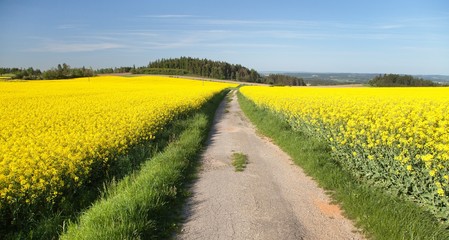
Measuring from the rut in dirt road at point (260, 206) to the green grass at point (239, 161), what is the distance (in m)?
0.14

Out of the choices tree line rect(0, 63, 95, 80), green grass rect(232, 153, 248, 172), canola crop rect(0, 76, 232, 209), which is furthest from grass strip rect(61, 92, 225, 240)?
tree line rect(0, 63, 95, 80)

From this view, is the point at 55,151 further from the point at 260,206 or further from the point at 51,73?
the point at 51,73

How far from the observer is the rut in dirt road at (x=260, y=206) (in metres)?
4.63

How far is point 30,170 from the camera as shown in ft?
19.1

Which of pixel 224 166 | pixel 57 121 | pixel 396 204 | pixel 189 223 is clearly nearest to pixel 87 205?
pixel 189 223

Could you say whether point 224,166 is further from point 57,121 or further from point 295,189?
point 57,121

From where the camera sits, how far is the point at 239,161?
8.61 metres

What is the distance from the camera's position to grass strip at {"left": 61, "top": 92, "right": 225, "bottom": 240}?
14.1ft

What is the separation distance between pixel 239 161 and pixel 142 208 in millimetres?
4083

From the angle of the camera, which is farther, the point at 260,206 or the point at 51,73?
the point at 51,73

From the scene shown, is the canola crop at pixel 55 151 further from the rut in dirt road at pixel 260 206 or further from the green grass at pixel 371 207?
the green grass at pixel 371 207

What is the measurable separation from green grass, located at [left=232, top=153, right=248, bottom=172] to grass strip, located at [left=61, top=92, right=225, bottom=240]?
1.15 meters

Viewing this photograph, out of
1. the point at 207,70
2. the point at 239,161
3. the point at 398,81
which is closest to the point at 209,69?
the point at 207,70

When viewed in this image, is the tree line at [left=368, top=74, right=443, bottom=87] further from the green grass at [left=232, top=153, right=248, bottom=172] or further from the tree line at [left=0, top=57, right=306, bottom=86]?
the green grass at [left=232, top=153, right=248, bottom=172]
